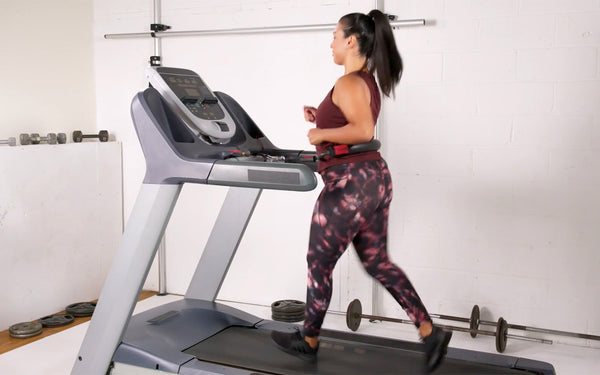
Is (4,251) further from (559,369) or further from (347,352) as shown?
(559,369)

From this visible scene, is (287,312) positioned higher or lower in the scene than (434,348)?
lower

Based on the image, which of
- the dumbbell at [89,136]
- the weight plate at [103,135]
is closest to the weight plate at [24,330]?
the dumbbell at [89,136]

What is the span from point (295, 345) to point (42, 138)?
6.99ft

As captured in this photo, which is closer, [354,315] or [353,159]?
[353,159]

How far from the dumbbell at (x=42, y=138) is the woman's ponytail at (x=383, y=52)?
7.38 feet

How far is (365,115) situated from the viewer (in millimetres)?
2518

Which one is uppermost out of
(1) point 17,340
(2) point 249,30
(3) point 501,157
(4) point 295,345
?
(2) point 249,30

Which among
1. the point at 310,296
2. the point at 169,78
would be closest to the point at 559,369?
the point at 310,296

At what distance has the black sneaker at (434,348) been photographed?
8.94 feet

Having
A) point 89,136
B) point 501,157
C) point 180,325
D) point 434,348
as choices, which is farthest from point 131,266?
point 501,157

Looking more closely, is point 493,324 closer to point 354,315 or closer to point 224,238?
point 354,315

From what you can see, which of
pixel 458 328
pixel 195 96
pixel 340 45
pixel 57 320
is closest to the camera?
pixel 340 45

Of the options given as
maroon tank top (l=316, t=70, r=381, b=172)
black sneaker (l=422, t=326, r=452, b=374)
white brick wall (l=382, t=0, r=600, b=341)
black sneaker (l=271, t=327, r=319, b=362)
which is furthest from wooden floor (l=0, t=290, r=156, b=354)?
black sneaker (l=422, t=326, r=452, b=374)

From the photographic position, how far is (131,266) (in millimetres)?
2764
